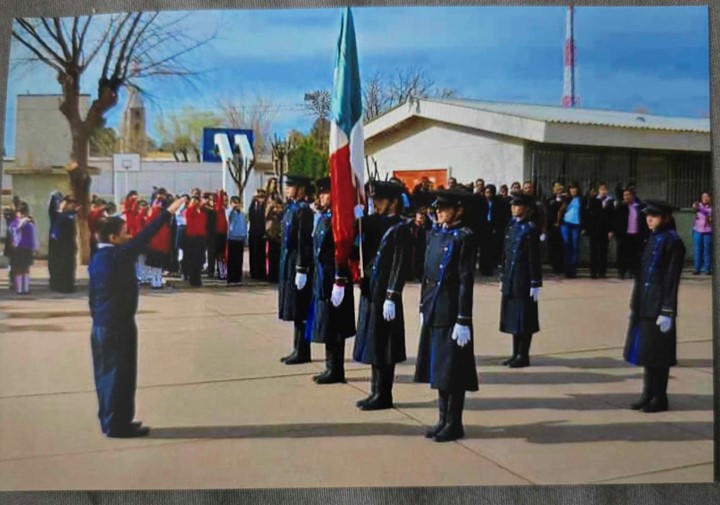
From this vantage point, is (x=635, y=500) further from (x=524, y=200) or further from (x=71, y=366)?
(x=71, y=366)

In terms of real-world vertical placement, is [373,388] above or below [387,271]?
below

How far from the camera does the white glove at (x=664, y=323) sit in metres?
3.79

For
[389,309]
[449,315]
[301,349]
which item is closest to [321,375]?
[301,349]

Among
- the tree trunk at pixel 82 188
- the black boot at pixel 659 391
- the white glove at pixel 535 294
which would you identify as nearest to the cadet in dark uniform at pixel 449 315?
the white glove at pixel 535 294

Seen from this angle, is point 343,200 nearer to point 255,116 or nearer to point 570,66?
point 255,116

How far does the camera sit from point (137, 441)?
3682 millimetres

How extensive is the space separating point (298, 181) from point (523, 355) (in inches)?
55.8

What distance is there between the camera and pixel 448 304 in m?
3.67

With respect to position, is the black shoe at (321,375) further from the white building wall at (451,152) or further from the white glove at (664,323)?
the white glove at (664,323)

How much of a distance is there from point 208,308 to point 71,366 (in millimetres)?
708

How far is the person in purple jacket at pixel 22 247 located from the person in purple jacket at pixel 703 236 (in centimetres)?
326

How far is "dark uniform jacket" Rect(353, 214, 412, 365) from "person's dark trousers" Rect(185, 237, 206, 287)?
826 mm

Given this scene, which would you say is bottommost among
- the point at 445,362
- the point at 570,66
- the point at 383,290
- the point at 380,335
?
the point at 445,362

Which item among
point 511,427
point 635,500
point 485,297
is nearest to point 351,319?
point 485,297
